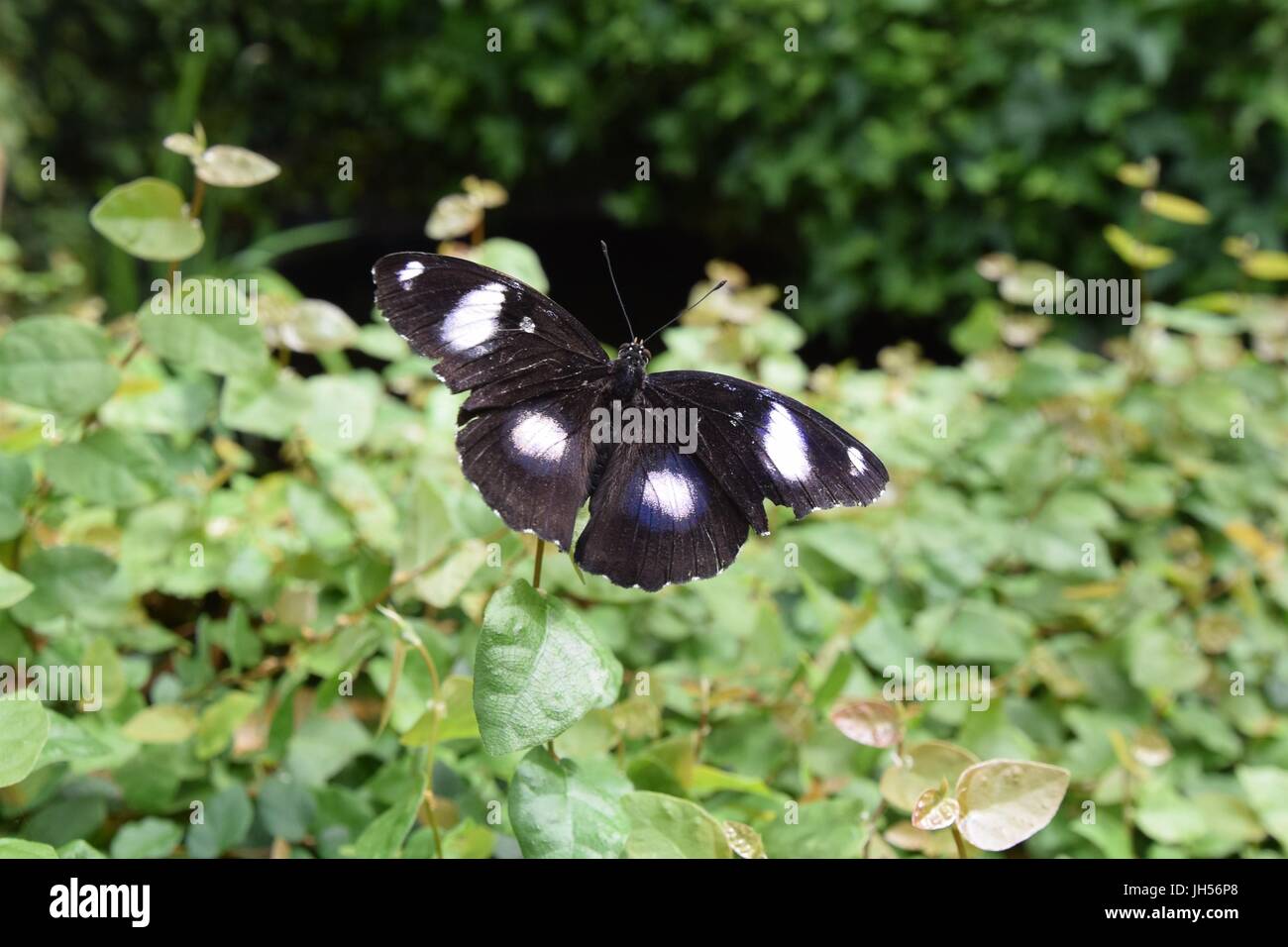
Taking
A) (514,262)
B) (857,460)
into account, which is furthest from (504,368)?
(514,262)

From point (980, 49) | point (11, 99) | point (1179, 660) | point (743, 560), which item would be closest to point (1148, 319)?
point (1179, 660)

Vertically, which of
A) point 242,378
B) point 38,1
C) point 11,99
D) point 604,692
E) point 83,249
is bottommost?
point 604,692

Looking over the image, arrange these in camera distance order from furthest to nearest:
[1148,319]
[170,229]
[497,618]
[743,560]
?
[1148,319] < [743,560] < [170,229] < [497,618]

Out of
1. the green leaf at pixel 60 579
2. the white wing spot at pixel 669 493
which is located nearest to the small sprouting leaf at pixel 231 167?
the green leaf at pixel 60 579

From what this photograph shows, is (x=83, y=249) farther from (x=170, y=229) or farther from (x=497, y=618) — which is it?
(x=497, y=618)

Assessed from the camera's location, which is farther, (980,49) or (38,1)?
(38,1)

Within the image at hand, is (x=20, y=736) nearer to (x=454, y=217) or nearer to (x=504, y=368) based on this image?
(x=504, y=368)

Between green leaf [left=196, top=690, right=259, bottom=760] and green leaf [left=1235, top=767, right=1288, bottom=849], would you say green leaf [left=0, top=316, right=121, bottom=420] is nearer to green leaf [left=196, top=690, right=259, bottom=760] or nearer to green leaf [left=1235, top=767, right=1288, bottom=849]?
green leaf [left=196, top=690, right=259, bottom=760]
